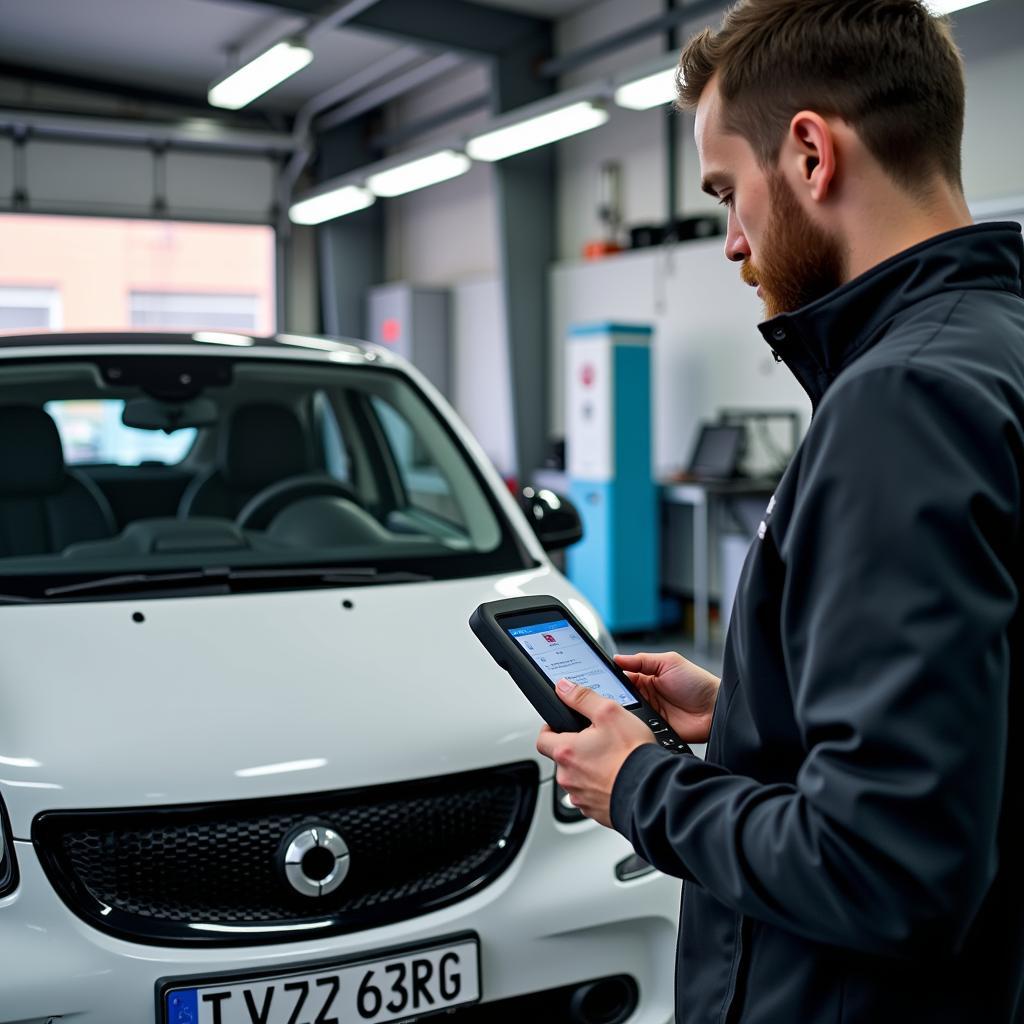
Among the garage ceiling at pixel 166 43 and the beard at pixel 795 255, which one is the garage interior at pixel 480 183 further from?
the beard at pixel 795 255

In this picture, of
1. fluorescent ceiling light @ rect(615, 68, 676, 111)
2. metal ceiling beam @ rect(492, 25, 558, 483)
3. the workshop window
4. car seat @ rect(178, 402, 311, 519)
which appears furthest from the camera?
the workshop window

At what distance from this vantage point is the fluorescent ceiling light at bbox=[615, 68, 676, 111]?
18.9ft

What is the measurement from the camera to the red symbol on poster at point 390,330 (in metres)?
9.87

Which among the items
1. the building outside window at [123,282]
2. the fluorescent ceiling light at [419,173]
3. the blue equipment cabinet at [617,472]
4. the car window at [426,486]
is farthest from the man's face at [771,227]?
the building outside window at [123,282]

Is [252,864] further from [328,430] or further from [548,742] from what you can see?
[328,430]

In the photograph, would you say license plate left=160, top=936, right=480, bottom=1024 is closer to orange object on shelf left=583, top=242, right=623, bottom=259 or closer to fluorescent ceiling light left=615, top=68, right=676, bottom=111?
fluorescent ceiling light left=615, top=68, right=676, bottom=111

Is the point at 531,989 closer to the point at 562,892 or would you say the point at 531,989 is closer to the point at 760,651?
the point at 562,892

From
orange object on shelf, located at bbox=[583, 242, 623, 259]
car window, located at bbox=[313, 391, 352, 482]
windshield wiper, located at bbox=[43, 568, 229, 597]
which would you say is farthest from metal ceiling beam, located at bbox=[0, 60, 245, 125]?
windshield wiper, located at bbox=[43, 568, 229, 597]

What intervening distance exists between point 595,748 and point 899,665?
1.00ft

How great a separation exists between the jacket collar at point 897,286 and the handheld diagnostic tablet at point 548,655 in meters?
0.39

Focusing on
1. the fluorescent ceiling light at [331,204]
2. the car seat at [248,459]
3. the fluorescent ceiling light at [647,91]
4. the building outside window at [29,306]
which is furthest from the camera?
the building outside window at [29,306]

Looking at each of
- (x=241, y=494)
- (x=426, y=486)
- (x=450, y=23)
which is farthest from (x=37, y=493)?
(x=450, y=23)

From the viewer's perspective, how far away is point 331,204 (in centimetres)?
988

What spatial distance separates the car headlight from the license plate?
254 millimetres
